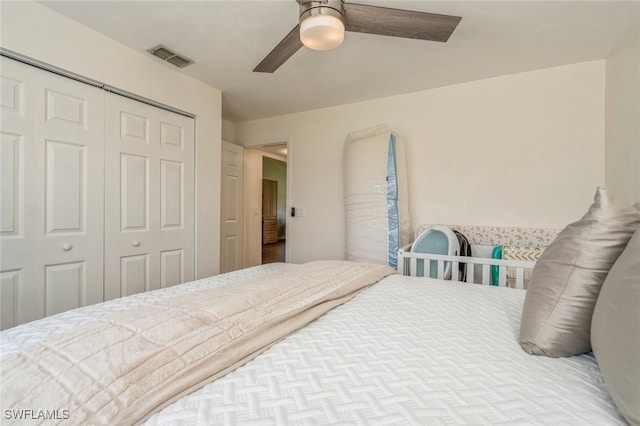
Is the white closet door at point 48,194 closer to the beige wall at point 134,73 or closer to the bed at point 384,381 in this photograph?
the beige wall at point 134,73

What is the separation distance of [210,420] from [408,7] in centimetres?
213

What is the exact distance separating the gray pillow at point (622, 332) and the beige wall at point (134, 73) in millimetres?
2768

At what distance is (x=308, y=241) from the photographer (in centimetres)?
348

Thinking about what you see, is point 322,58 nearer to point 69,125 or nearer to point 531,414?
point 69,125

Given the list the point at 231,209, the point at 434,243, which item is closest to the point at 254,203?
the point at 231,209

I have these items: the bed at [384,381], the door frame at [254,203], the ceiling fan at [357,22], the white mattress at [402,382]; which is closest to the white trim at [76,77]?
the door frame at [254,203]

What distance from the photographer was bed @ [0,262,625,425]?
56 cm

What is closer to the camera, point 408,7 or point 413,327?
point 413,327

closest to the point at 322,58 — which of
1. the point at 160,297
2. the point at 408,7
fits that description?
the point at 408,7

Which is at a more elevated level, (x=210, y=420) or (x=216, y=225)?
(x=216, y=225)

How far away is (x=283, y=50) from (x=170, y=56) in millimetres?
1203

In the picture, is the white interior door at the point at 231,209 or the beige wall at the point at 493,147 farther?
the white interior door at the point at 231,209

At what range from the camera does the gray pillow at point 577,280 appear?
2.51 feet

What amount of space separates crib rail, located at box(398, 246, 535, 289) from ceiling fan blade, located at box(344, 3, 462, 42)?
1379 millimetres
